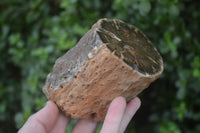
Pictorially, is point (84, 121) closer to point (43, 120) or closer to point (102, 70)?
point (43, 120)

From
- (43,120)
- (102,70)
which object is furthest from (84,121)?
(102,70)

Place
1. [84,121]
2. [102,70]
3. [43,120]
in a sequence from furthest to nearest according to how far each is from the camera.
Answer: [84,121] → [43,120] → [102,70]

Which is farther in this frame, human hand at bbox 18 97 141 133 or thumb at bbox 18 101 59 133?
thumb at bbox 18 101 59 133

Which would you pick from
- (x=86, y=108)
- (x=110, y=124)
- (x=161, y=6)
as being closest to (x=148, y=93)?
(x=161, y=6)

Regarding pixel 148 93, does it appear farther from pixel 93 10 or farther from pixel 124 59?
pixel 124 59

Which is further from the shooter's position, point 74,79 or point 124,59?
point 74,79
